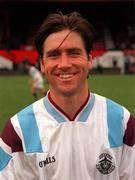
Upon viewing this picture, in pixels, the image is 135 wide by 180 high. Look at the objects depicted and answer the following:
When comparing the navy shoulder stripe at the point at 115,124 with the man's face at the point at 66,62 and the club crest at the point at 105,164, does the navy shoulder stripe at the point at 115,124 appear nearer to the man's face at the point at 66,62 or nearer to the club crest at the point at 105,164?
the club crest at the point at 105,164

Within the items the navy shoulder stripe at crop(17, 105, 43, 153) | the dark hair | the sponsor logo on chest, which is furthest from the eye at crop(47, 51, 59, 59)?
the sponsor logo on chest

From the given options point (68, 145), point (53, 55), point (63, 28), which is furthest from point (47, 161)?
point (63, 28)

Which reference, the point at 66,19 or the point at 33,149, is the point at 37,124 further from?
the point at 66,19

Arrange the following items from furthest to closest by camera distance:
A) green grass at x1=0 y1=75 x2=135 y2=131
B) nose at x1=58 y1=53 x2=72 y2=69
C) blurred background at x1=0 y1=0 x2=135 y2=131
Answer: blurred background at x1=0 y1=0 x2=135 y2=131 → green grass at x1=0 y1=75 x2=135 y2=131 → nose at x1=58 y1=53 x2=72 y2=69

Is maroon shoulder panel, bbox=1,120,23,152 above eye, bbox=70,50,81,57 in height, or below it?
below

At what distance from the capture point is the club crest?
285 centimetres

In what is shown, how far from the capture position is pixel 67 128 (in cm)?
289

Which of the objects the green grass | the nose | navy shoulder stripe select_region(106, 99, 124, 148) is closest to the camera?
the nose

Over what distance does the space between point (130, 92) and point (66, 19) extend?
63.9ft

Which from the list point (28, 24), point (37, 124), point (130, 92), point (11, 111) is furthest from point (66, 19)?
point (28, 24)

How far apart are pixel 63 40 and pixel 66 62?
0.11 meters

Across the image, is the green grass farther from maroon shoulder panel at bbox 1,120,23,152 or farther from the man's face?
the man's face

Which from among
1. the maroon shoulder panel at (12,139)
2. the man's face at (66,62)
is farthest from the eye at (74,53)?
the maroon shoulder panel at (12,139)

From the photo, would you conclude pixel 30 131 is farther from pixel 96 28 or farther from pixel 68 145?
pixel 96 28
